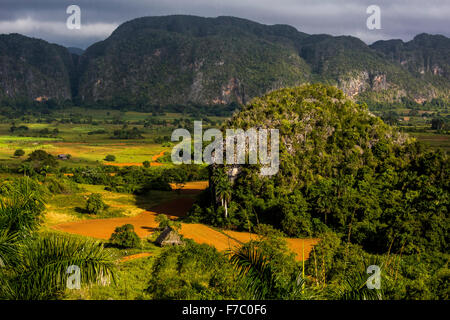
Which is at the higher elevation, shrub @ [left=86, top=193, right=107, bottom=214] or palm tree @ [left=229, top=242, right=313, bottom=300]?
palm tree @ [left=229, top=242, right=313, bottom=300]

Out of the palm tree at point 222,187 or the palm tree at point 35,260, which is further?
the palm tree at point 222,187

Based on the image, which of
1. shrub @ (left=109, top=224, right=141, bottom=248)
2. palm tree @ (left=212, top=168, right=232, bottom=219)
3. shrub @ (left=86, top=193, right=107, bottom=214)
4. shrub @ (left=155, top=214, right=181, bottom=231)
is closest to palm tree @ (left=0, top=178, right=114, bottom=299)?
shrub @ (left=109, top=224, right=141, bottom=248)

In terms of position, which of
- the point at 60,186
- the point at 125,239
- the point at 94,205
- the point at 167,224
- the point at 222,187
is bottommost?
the point at 167,224

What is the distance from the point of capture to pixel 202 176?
66312mm

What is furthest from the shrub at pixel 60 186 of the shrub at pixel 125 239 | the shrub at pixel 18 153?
the shrub at pixel 18 153

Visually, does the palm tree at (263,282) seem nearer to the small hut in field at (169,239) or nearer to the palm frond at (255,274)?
the palm frond at (255,274)

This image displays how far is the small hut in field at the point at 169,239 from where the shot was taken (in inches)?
1194

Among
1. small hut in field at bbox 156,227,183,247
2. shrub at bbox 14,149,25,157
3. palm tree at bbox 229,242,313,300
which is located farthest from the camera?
shrub at bbox 14,149,25,157

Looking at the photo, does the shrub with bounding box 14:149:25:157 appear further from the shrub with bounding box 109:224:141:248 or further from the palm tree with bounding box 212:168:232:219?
the shrub with bounding box 109:224:141:248

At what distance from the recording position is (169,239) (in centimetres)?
3056

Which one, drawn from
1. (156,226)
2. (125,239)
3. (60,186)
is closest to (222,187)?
(156,226)

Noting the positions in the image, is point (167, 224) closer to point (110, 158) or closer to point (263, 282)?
point (263, 282)

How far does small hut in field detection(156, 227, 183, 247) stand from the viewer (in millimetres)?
30328
